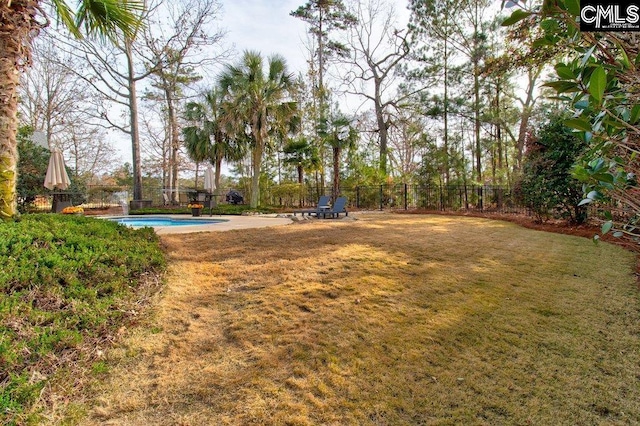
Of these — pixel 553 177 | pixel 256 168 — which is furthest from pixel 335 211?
pixel 256 168

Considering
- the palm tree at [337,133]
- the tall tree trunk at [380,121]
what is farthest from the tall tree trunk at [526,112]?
the palm tree at [337,133]

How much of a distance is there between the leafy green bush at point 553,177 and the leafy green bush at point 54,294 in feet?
29.4

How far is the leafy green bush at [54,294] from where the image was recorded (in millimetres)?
2074

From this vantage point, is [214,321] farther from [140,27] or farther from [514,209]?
[514,209]

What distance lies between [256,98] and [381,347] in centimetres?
1439

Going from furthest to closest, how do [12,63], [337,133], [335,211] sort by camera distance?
[337,133]
[335,211]
[12,63]

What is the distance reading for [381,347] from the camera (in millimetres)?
2600

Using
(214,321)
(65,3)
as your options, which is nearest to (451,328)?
(214,321)

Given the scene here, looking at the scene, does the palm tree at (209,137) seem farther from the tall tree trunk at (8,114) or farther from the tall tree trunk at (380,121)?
the tall tree trunk at (8,114)

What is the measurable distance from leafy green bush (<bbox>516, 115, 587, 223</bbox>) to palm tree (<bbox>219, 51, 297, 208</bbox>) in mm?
10747

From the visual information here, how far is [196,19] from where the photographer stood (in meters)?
16.8

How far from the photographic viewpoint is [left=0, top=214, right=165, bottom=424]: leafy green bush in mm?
2074

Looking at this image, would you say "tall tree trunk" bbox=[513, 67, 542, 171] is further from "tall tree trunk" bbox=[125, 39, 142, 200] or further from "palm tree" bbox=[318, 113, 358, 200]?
"tall tree trunk" bbox=[125, 39, 142, 200]

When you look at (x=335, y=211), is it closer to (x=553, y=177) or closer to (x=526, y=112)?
(x=553, y=177)
